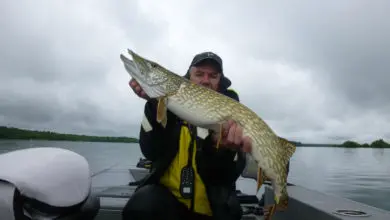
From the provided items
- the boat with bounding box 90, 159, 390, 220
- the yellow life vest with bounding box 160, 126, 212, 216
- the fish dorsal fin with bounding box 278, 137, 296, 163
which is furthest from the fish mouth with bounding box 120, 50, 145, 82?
the fish dorsal fin with bounding box 278, 137, 296, 163

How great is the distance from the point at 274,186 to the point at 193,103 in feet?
3.54

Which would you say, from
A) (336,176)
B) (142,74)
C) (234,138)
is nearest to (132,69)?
(142,74)

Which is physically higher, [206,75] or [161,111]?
[206,75]

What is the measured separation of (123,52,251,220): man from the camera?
133 inches

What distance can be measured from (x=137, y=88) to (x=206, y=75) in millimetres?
1059

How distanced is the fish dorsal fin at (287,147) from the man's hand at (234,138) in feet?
1.26

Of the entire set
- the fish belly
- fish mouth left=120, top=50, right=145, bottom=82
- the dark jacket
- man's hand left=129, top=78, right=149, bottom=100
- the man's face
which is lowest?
the dark jacket

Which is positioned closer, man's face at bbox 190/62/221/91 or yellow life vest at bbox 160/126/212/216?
yellow life vest at bbox 160/126/212/216

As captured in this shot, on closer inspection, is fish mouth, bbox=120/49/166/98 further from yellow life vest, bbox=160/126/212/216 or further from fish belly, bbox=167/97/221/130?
yellow life vest, bbox=160/126/212/216

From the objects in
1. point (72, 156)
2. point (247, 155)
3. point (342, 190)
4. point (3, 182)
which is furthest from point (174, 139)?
point (342, 190)

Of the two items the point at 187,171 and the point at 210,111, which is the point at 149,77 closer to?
the point at 210,111

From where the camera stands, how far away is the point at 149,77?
133 inches

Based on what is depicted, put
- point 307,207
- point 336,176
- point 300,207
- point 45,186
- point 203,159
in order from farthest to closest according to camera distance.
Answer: point 336,176
point 300,207
point 307,207
point 203,159
point 45,186

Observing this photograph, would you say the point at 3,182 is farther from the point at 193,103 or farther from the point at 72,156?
the point at 193,103
